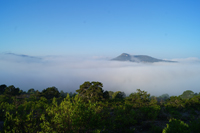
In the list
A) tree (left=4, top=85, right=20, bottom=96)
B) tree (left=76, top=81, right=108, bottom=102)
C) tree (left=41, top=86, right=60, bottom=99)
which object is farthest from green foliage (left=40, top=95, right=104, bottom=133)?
tree (left=4, top=85, right=20, bottom=96)

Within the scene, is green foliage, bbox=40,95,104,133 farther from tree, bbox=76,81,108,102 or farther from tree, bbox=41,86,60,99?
tree, bbox=41,86,60,99

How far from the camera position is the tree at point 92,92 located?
105 ft

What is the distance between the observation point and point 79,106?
35.0 ft

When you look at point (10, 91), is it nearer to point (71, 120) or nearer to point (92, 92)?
point (92, 92)

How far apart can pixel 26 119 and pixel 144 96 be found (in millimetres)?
27226

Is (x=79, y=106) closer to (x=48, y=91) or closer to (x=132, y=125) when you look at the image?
(x=132, y=125)

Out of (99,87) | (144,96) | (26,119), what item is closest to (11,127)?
(26,119)

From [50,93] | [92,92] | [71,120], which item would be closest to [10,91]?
[50,93]

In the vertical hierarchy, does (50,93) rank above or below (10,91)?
below

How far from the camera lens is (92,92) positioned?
3244 cm

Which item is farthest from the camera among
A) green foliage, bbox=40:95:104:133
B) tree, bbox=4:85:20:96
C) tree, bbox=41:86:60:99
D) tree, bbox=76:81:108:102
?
tree, bbox=4:85:20:96

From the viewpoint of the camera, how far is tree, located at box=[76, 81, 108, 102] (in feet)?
105

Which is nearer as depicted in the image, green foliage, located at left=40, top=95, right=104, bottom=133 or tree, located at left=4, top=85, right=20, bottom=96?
green foliage, located at left=40, top=95, right=104, bottom=133

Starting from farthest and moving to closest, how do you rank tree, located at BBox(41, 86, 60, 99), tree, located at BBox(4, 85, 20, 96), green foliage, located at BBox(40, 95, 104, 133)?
tree, located at BBox(4, 85, 20, 96)
tree, located at BBox(41, 86, 60, 99)
green foliage, located at BBox(40, 95, 104, 133)
